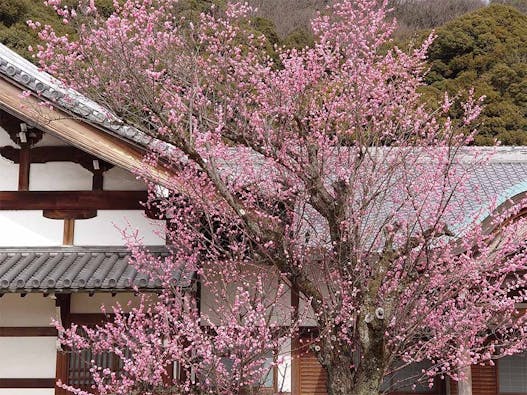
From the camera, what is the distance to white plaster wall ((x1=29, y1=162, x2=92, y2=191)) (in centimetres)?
864

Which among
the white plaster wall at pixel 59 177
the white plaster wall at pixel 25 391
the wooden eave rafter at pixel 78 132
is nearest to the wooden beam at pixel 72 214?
the white plaster wall at pixel 59 177

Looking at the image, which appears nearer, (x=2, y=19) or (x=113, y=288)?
(x=113, y=288)

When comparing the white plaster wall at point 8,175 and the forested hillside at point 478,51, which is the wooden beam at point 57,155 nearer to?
the white plaster wall at point 8,175

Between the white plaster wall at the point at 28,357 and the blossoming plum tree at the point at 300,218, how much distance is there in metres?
0.61

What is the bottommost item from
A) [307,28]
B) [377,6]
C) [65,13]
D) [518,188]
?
[518,188]

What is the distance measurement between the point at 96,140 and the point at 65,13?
1.63 meters

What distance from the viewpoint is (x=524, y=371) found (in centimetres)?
870

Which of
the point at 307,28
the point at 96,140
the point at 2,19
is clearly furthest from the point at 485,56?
the point at 96,140

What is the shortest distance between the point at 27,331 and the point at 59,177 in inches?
82.8

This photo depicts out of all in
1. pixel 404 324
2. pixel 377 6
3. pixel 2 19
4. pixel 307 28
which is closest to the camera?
pixel 404 324

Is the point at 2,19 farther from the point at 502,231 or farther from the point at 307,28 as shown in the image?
the point at 502,231

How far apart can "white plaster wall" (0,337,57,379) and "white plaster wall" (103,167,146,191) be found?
7.09 ft

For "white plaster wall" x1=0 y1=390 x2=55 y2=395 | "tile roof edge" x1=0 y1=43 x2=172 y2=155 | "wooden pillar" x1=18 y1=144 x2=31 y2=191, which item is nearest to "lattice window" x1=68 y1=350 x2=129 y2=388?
"white plaster wall" x1=0 y1=390 x2=55 y2=395

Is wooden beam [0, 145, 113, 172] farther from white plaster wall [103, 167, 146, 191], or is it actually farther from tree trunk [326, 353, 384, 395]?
tree trunk [326, 353, 384, 395]
